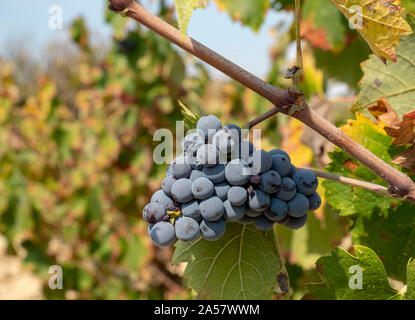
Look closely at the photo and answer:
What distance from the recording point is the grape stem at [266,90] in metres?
0.85

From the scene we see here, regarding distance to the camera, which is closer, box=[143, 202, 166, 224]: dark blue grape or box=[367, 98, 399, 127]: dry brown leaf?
box=[143, 202, 166, 224]: dark blue grape

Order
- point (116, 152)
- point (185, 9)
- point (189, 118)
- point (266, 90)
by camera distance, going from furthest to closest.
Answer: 1. point (116, 152)
2. point (189, 118)
3. point (266, 90)
4. point (185, 9)

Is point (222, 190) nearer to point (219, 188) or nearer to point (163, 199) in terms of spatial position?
point (219, 188)

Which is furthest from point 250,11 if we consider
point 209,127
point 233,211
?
point 233,211

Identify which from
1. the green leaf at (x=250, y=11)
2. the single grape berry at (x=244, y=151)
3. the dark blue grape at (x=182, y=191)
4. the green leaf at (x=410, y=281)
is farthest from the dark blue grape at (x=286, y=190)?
the green leaf at (x=250, y=11)

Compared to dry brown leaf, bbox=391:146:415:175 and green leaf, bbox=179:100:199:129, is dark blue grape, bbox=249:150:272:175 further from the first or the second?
dry brown leaf, bbox=391:146:415:175

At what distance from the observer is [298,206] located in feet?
3.17

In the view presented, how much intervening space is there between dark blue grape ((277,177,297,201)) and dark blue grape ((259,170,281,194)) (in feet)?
0.06

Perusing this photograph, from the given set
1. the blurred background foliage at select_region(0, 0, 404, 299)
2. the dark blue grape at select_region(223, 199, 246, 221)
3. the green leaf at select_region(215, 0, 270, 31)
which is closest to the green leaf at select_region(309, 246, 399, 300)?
the dark blue grape at select_region(223, 199, 246, 221)

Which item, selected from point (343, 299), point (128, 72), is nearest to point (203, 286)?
point (343, 299)

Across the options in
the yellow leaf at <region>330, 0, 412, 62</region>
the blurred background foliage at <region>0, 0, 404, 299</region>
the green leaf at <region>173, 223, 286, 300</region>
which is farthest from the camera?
the blurred background foliage at <region>0, 0, 404, 299</region>

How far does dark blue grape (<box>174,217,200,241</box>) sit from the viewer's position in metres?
0.94

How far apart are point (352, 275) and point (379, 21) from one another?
0.60m

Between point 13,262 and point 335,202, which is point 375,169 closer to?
point 335,202
